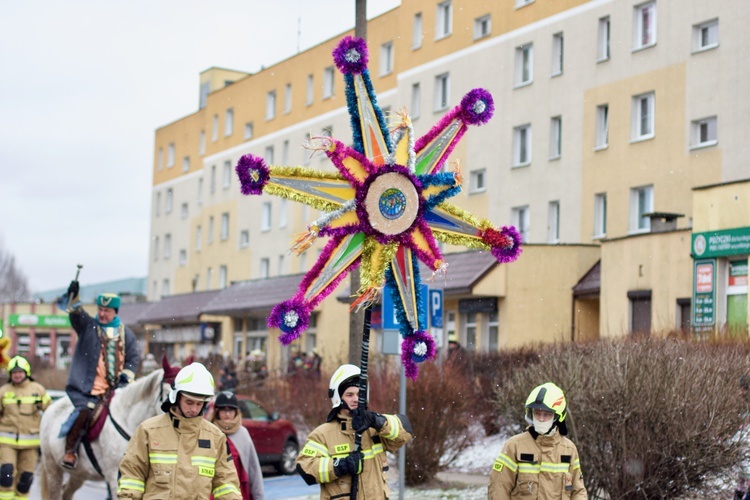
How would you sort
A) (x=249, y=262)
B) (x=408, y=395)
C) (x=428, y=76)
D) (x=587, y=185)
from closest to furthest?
(x=408, y=395), (x=587, y=185), (x=428, y=76), (x=249, y=262)

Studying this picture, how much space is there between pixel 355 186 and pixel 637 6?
29967mm

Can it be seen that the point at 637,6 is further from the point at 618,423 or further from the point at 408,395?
the point at 618,423

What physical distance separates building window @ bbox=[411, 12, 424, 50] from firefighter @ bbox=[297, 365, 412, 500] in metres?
39.3

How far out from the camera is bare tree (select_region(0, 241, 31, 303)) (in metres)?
106

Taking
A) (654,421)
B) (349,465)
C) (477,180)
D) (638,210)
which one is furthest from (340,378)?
(477,180)

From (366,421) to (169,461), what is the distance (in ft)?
4.05

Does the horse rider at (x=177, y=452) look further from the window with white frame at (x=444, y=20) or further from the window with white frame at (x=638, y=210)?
the window with white frame at (x=444, y=20)

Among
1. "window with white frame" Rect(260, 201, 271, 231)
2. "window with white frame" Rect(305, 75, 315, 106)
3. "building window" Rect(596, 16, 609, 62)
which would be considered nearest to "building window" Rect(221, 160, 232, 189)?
"window with white frame" Rect(260, 201, 271, 231)

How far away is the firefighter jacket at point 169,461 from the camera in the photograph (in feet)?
26.4

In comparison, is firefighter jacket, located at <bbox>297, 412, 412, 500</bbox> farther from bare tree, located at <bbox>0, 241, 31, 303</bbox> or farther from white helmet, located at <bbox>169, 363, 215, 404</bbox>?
bare tree, located at <bbox>0, 241, 31, 303</bbox>

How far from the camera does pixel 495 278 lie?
38438 mm

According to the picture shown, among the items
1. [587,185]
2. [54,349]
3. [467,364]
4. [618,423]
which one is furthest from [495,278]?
[54,349]

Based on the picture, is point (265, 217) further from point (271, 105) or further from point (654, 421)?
point (654, 421)

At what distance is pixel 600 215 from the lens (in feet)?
129
